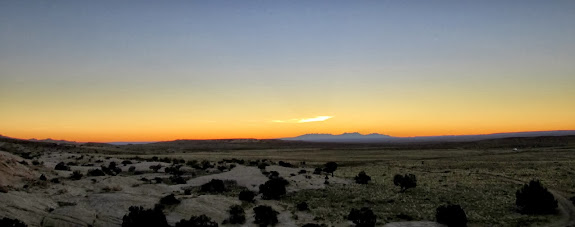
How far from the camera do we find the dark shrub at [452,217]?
→ 62.1ft

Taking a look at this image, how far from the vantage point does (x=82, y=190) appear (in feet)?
85.3

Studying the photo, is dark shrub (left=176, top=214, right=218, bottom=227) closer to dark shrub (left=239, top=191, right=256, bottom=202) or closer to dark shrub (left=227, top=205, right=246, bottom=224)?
dark shrub (left=227, top=205, right=246, bottom=224)

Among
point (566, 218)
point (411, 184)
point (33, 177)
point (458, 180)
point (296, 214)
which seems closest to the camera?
point (566, 218)

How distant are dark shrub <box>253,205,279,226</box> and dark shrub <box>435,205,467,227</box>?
8954 millimetres

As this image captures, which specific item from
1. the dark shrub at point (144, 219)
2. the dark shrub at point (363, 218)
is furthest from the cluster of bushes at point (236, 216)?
the dark shrub at point (363, 218)

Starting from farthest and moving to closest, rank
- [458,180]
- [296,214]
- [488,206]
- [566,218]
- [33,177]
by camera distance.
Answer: [458,180]
[33,177]
[488,206]
[296,214]
[566,218]

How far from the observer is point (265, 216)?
20078 millimetres

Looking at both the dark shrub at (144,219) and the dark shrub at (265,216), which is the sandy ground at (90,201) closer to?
the dark shrub at (265,216)

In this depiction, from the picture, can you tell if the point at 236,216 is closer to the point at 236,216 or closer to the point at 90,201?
the point at 236,216

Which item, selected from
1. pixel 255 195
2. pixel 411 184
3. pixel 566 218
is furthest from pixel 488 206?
pixel 255 195

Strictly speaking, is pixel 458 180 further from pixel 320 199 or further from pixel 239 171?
pixel 239 171

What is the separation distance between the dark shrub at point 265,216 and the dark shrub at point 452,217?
8954 mm

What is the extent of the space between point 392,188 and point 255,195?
12287 millimetres

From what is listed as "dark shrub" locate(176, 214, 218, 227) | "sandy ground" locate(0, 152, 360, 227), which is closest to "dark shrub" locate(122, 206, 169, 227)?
"dark shrub" locate(176, 214, 218, 227)
